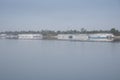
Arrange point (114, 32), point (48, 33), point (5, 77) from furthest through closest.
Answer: point (48, 33), point (114, 32), point (5, 77)

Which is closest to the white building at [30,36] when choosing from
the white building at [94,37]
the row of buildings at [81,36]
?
the row of buildings at [81,36]

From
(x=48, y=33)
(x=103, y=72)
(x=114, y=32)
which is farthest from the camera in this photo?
(x=48, y=33)

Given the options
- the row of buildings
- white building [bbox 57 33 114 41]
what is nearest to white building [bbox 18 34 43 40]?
the row of buildings

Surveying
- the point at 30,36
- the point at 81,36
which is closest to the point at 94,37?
the point at 81,36

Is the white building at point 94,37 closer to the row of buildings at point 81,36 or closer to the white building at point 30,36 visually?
the row of buildings at point 81,36

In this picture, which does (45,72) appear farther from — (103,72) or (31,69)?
(103,72)

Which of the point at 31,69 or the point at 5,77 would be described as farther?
the point at 31,69

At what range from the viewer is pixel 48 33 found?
30.5 m

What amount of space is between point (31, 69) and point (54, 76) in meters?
0.77

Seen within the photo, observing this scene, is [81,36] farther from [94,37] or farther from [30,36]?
[30,36]

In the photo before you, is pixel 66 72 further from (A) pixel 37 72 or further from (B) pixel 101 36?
(B) pixel 101 36

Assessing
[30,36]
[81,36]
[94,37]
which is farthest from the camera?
[30,36]

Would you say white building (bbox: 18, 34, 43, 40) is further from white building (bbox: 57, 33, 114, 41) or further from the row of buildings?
white building (bbox: 57, 33, 114, 41)

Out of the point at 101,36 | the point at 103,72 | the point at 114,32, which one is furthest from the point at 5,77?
the point at 114,32
